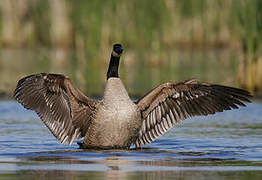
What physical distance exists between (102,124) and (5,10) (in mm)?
21545

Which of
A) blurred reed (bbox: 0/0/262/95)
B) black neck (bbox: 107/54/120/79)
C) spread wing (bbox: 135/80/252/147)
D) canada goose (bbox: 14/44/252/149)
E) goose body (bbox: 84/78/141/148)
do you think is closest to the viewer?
goose body (bbox: 84/78/141/148)

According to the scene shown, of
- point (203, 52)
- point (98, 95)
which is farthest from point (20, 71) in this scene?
point (203, 52)

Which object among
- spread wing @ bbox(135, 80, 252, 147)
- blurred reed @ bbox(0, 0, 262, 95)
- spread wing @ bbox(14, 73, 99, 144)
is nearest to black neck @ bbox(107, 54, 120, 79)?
spread wing @ bbox(14, 73, 99, 144)

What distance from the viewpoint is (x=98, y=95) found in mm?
19266

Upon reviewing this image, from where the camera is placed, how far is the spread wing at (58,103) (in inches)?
484

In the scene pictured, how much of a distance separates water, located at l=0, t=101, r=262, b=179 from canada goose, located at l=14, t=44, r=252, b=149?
1.01 ft

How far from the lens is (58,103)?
12.7 m

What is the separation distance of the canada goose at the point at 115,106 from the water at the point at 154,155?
0.31 m

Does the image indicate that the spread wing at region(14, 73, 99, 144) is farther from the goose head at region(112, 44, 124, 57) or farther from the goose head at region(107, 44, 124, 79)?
the goose head at region(112, 44, 124, 57)

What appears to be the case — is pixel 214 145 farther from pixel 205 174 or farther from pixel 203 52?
pixel 203 52

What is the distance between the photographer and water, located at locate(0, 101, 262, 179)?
30.9 feet

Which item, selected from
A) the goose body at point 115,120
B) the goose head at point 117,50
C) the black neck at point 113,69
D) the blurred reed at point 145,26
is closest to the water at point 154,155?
the goose body at point 115,120

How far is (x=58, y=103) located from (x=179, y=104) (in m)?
2.07

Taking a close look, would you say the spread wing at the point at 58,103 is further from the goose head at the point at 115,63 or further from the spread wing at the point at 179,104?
the spread wing at the point at 179,104
